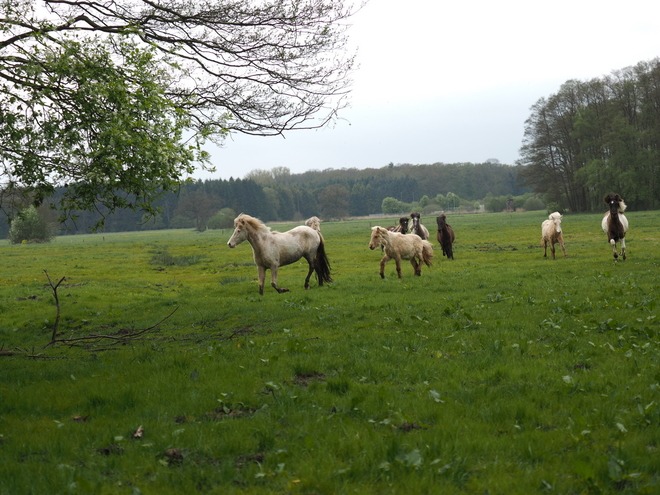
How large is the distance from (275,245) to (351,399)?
11.8m

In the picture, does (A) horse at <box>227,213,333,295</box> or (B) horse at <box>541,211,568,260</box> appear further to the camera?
(B) horse at <box>541,211,568,260</box>

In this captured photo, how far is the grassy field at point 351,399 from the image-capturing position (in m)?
4.66

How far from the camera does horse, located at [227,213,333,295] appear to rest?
17344mm

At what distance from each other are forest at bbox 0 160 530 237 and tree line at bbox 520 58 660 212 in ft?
122

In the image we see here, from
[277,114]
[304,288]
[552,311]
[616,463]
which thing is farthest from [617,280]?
[616,463]

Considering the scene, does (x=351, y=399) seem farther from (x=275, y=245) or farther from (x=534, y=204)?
(x=534, y=204)

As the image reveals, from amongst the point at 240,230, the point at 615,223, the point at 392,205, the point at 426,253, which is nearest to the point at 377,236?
the point at 426,253

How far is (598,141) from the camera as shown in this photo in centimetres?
7338

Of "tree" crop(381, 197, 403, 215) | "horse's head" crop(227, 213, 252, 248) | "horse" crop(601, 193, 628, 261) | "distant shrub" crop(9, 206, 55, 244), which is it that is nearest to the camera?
"horse's head" crop(227, 213, 252, 248)

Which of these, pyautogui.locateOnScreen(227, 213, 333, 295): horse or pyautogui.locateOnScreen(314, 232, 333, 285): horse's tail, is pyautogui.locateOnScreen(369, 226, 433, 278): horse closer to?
pyautogui.locateOnScreen(314, 232, 333, 285): horse's tail

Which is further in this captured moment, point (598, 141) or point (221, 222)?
point (221, 222)

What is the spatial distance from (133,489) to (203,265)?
1169 inches

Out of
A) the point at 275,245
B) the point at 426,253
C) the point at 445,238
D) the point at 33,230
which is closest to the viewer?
the point at 275,245

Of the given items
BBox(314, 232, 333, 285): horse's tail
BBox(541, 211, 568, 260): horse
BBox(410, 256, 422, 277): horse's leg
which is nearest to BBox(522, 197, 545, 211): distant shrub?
BBox(541, 211, 568, 260): horse
